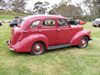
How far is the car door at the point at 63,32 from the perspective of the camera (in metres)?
9.17

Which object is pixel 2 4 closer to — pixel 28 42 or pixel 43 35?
pixel 43 35

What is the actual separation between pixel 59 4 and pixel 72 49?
58207 millimetres

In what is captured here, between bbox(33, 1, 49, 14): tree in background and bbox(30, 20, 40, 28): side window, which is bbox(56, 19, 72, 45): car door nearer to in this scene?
bbox(30, 20, 40, 28): side window

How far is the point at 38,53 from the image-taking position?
8555mm

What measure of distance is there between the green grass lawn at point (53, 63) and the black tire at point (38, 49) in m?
0.19

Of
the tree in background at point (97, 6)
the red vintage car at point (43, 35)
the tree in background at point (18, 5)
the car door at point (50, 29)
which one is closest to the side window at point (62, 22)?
the red vintage car at point (43, 35)

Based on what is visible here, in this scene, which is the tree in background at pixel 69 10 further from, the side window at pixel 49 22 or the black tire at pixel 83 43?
the side window at pixel 49 22

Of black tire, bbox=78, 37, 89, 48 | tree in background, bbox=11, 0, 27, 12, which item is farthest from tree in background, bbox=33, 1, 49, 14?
black tire, bbox=78, 37, 89, 48

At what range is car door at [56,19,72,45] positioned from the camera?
30.1 ft

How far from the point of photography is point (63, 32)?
30.4 ft

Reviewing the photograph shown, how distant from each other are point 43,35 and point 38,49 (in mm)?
588

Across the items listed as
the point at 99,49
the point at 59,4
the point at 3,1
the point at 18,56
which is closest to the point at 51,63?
the point at 18,56

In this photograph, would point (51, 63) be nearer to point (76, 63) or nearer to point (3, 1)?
point (76, 63)

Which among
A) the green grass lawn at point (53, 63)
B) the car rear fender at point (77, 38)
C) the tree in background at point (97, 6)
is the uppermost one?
the tree in background at point (97, 6)
